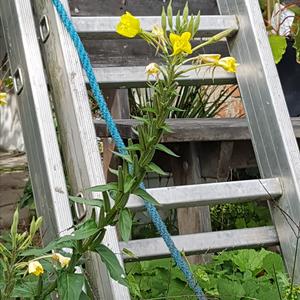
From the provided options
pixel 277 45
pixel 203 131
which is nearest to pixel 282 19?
pixel 277 45

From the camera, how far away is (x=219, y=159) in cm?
255

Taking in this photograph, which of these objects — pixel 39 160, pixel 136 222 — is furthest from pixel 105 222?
pixel 136 222

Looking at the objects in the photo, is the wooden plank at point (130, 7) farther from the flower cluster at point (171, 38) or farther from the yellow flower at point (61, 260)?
the yellow flower at point (61, 260)

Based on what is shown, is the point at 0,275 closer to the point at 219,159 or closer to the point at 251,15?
the point at 251,15

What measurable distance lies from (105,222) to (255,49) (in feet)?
2.66

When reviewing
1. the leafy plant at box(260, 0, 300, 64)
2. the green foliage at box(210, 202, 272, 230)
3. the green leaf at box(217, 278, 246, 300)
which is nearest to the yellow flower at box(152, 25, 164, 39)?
the green leaf at box(217, 278, 246, 300)

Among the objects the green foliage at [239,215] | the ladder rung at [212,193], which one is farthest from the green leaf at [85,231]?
the green foliage at [239,215]

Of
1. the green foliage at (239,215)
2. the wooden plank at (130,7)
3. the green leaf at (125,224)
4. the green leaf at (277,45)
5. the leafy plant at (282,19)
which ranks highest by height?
the leafy plant at (282,19)

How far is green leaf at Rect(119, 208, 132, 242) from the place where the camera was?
3.55ft

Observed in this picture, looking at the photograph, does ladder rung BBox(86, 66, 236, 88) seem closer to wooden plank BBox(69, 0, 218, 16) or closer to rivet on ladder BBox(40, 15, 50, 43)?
rivet on ladder BBox(40, 15, 50, 43)

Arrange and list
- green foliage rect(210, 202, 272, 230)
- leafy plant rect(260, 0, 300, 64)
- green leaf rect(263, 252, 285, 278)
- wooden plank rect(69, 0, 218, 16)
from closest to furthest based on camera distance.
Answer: green leaf rect(263, 252, 285, 278)
wooden plank rect(69, 0, 218, 16)
leafy plant rect(260, 0, 300, 64)
green foliage rect(210, 202, 272, 230)

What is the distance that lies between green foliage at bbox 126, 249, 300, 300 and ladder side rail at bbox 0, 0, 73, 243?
0.23 m

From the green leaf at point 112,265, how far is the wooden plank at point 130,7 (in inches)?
47.0

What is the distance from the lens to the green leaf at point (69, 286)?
43.2 inches
